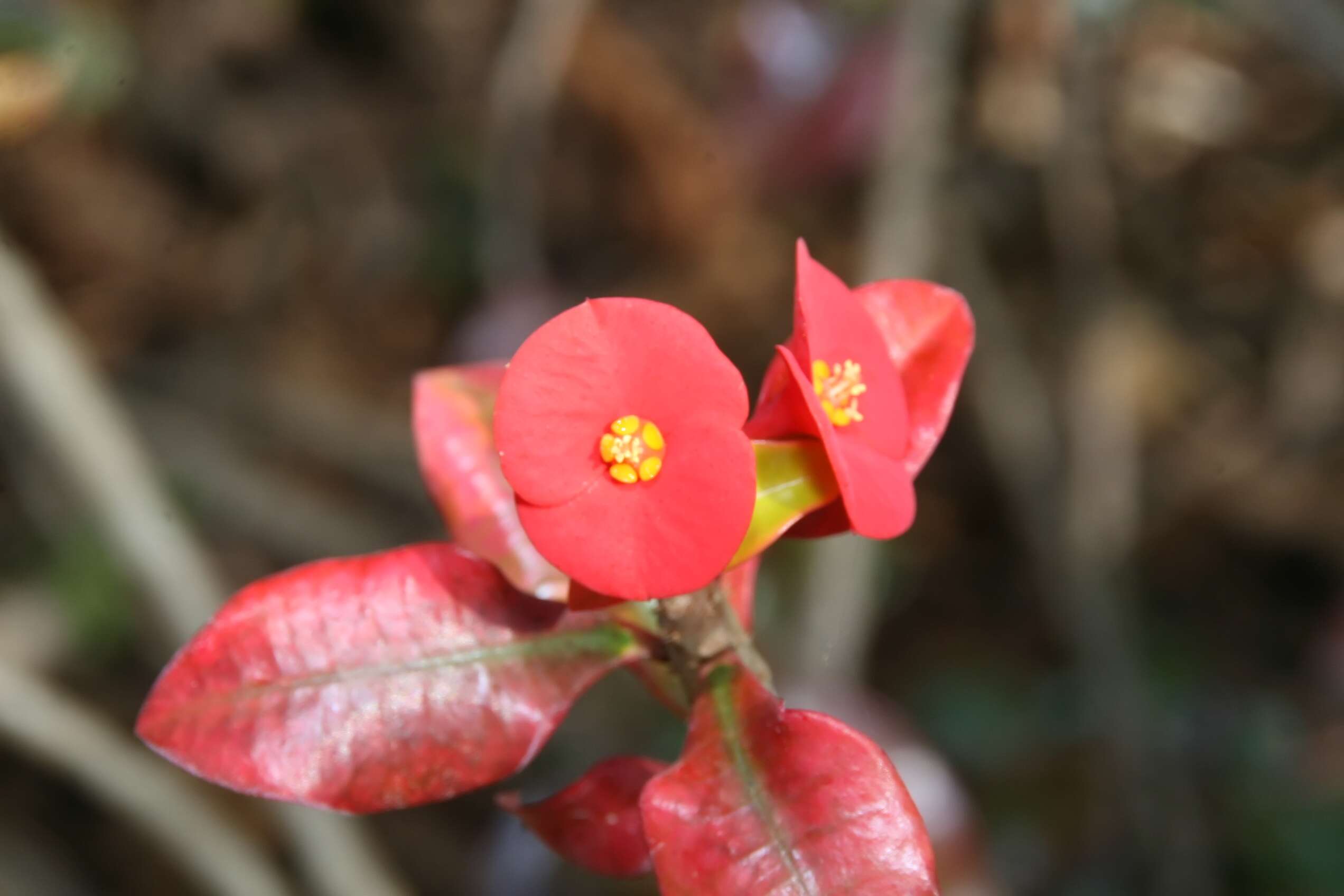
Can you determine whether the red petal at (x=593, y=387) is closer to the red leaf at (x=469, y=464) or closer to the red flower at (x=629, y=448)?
the red flower at (x=629, y=448)

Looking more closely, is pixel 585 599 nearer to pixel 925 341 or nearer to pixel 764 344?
pixel 925 341

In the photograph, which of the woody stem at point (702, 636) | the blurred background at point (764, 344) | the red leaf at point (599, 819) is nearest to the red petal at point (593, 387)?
the woody stem at point (702, 636)

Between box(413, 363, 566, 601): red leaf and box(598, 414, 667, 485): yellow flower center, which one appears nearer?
box(598, 414, 667, 485): yellow flower center

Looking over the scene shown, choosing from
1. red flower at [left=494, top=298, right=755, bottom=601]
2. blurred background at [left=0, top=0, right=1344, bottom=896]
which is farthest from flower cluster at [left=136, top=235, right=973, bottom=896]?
blurred background at [left=0, top=0, right=1344, bottom=896]

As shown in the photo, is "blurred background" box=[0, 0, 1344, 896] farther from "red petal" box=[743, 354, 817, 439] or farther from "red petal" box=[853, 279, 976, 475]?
"red petal" box=[743, 354, 817, 439]

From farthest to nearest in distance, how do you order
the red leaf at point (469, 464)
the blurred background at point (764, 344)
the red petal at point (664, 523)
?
1. the blurred background at point (764, 344)
2. the red leaf at point (469, 464)
3. the red petal at point (664, 523)

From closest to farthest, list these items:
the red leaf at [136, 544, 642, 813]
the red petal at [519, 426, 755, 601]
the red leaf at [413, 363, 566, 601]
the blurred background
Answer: the red petal at [519, 426, 755, 601]
the red leaf at [136, 544, 642, 813]
the red leaf at [413, 363, 566, 601]
the blurred background
